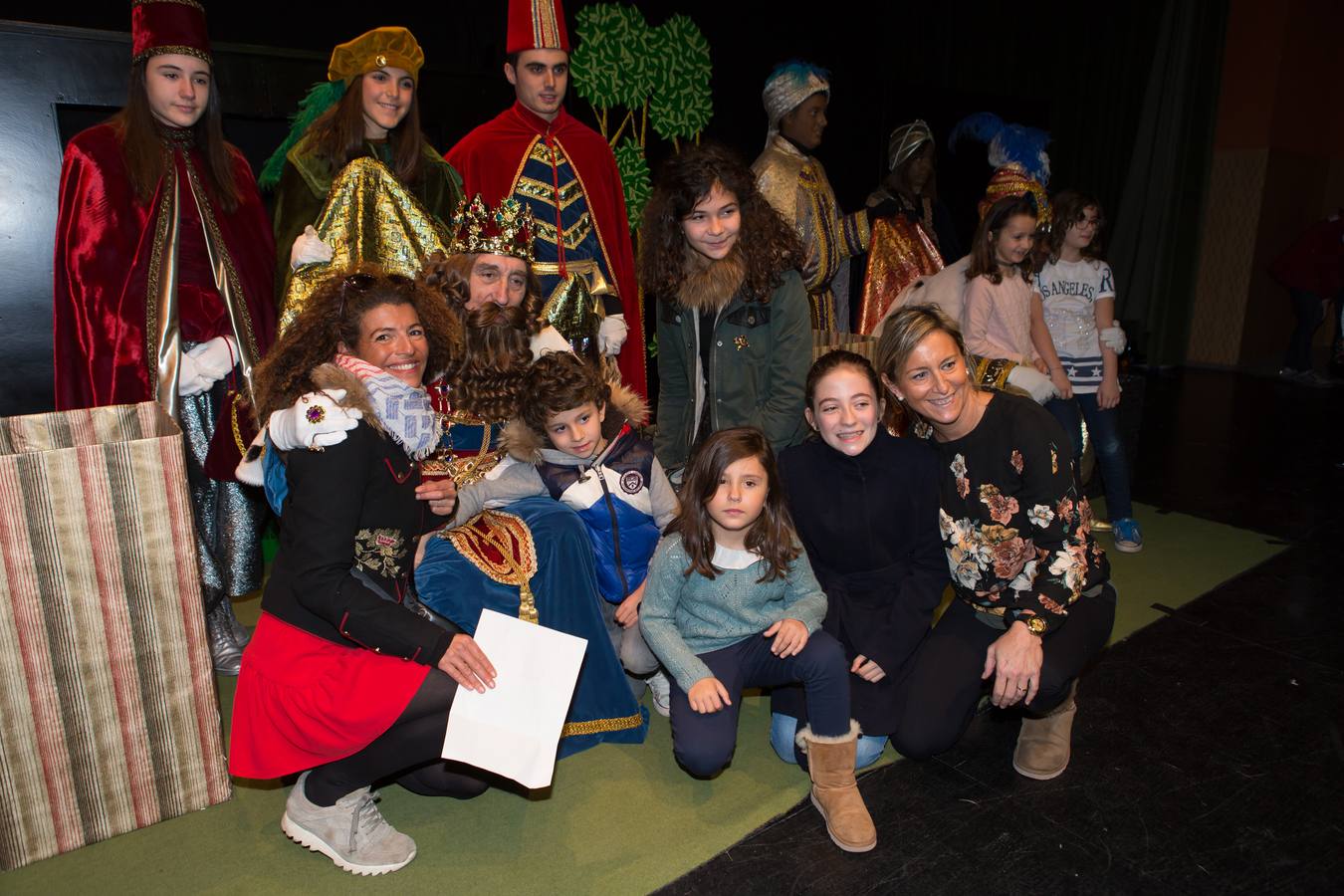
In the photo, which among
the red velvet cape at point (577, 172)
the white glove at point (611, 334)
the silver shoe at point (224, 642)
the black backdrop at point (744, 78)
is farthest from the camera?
the black backdrop at point (744, 78)

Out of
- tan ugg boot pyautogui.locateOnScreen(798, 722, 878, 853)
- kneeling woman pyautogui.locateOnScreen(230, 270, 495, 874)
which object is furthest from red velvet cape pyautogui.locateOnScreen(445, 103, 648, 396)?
tan ugg boot pyautogui.locateOnScreen(798, 722, 878, 853)

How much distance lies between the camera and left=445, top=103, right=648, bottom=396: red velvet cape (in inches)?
127

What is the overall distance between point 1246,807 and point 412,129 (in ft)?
9.97

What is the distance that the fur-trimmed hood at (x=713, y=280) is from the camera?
283cm

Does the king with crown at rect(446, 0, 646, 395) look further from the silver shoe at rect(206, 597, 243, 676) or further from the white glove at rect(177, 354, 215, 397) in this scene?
the silver shoe at rect(206, 597, 243, 676)

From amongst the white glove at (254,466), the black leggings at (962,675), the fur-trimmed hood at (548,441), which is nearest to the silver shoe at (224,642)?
the white glove at (254,466)

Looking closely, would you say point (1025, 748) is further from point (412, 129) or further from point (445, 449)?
point (412, 129)

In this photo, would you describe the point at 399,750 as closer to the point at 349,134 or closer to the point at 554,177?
the point at 349,134

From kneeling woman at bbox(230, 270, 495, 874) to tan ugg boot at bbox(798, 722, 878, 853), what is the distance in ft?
2.75

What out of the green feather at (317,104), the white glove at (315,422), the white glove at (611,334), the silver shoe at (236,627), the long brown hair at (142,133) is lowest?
the silver shoe at (236,627)

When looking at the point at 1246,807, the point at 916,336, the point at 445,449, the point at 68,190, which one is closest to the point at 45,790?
the point at 445,449

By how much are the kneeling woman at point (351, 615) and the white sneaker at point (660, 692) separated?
2.39 feet

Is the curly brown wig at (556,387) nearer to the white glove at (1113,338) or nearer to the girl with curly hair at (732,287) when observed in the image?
the girl with curly hair at (732,287)

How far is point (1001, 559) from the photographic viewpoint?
233cm
